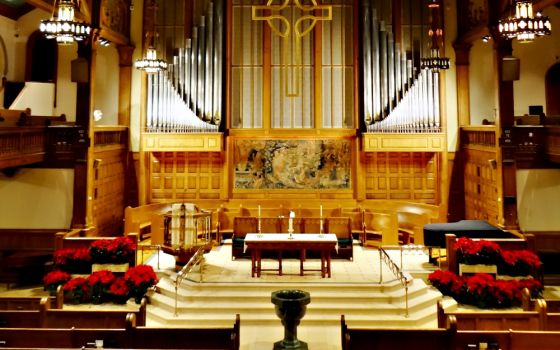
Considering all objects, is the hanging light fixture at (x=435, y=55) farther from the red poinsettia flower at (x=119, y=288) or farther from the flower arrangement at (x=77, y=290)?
the flower arrangement at (x=77, y=290)

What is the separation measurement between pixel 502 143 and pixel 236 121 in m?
7.72

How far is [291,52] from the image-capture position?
16.6 m

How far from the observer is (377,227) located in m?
15.5

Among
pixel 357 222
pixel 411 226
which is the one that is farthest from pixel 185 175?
pixel 411 226

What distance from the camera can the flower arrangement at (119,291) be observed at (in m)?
10.5

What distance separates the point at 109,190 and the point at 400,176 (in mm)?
8882

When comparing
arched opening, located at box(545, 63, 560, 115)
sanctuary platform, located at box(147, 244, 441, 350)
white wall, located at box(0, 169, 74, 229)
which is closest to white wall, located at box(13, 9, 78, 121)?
white wall, located at box(0, 169, 74, 229)

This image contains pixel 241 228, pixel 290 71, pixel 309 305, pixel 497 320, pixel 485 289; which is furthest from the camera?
pixel 290 71

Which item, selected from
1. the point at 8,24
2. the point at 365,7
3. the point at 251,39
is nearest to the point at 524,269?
the point at 365,7

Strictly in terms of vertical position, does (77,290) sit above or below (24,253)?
below

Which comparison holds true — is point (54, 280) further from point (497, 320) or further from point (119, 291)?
point (497, 320)

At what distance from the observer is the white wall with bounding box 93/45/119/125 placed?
17.1 m

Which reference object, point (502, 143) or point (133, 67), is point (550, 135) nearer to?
point (502, 143)

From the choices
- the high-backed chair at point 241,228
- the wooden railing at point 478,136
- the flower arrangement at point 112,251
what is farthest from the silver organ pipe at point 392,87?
the flower arrangement at point 112,251
